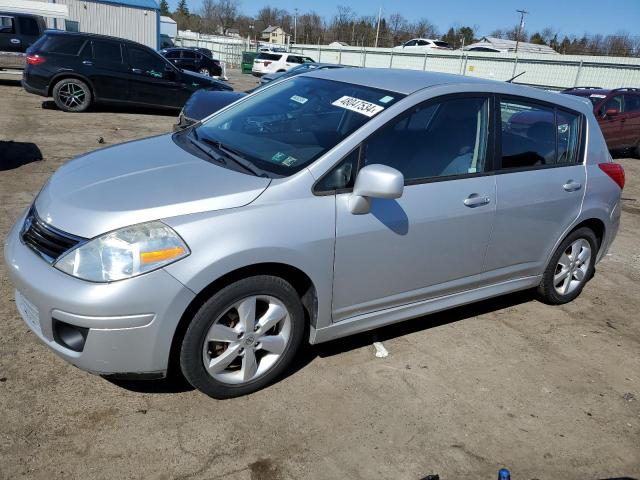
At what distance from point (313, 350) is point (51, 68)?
10745mm

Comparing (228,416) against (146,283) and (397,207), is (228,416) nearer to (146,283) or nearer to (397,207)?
(146,283)

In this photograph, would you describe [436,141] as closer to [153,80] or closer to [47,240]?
[47,240]

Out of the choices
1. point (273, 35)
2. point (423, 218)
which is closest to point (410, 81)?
point (423, 218)

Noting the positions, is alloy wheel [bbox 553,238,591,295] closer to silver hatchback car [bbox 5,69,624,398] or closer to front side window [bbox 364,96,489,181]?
silver hatchback car [bbox 5,69,624,398]

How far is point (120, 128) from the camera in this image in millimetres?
10906

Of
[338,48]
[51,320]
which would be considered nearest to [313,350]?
[51,320]

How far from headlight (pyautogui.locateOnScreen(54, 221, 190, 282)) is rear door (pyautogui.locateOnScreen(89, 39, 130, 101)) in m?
10.8

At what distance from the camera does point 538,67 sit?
80.5ft

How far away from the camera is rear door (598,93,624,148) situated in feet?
40.5

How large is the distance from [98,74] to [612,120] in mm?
11450

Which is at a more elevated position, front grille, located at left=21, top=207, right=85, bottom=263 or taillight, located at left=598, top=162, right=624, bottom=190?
taillight, located at left=598, top=162, right=624, bottom=190

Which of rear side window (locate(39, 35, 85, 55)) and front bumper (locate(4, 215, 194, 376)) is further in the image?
rear side window (locate(39, 35, 85, 55))

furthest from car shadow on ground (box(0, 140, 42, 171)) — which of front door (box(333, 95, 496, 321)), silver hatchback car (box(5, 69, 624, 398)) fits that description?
front door (box(333, 95, 496, 321))

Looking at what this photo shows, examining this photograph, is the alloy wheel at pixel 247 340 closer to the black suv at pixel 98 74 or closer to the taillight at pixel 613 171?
the taillight at pixel 613 171
